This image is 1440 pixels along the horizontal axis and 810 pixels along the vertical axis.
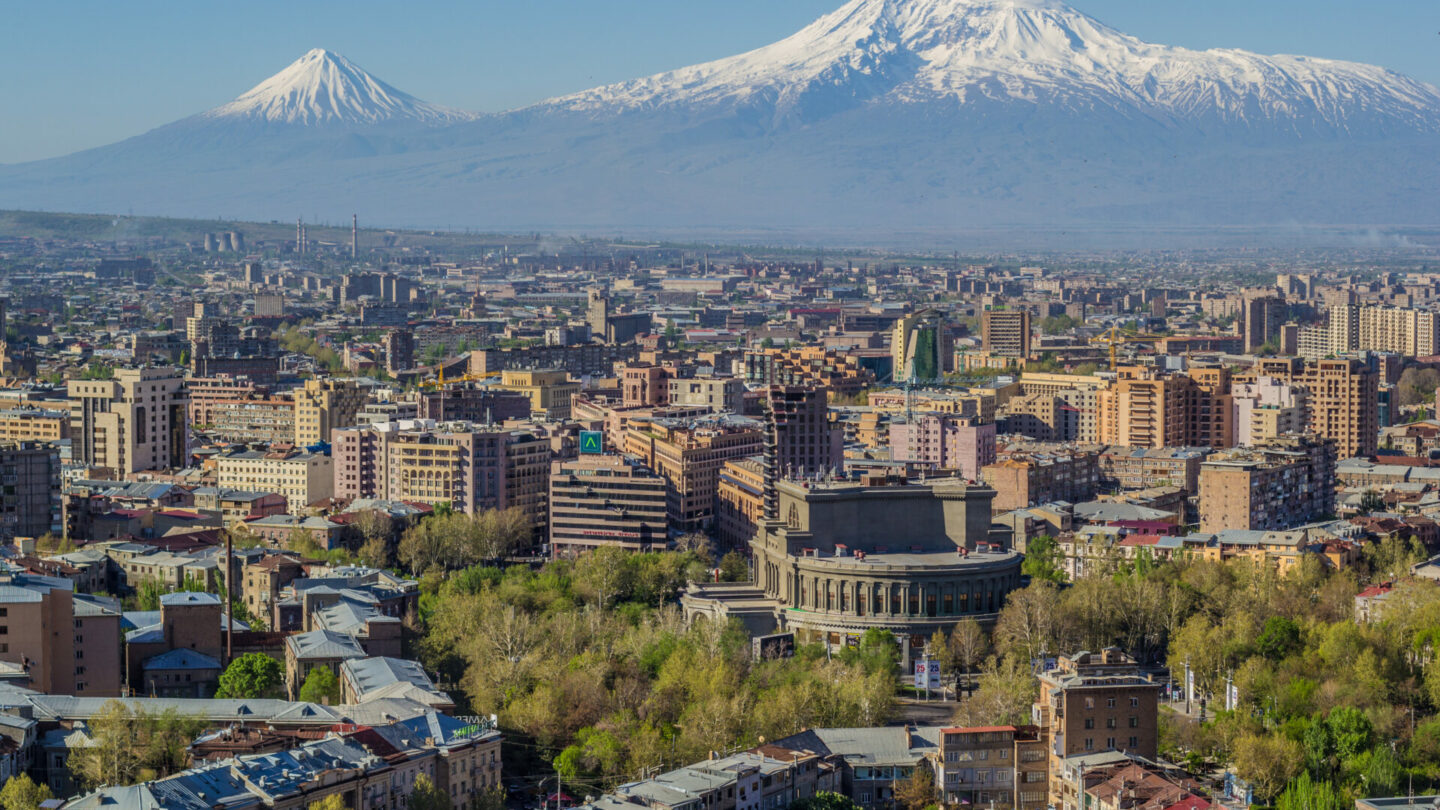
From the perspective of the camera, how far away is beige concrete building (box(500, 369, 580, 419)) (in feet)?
342

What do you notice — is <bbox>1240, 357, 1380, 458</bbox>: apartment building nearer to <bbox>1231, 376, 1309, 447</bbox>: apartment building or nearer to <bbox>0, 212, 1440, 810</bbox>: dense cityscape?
<bbox>0, 212, 1440, 810</bbox>: dense cityscape

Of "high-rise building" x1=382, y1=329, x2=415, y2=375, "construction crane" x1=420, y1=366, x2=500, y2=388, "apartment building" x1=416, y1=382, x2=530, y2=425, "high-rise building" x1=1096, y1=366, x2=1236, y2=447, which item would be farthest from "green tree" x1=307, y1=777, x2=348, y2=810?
"high-rise building" x1=382, y1=329, x2=415, y2=375

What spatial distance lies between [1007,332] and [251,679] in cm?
9948

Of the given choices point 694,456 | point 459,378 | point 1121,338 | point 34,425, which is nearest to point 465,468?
point 694,456

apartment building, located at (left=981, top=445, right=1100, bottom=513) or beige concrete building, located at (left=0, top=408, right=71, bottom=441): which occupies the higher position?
beige concrete building, located at (left=0, top=408, right=71, bottom=441)

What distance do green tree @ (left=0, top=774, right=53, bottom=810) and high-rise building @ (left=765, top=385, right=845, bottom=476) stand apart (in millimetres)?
33815

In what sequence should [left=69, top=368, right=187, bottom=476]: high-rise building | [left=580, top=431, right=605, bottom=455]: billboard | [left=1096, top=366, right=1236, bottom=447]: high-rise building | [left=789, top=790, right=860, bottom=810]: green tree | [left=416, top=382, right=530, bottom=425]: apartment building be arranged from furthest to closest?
[left=1096, top=366, right=1236, bottom=447]: high-rise building → [left=416, top=382, right=530, bottom=425]: apartment building → [left=69, top=368, right=187, bottom=476]: high-rise building → [left=580, top=431, right=605, bottom=455]: billboard → [left=789, top=790, right=860, bottom=810]: green tree

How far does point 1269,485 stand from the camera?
72.4 metres

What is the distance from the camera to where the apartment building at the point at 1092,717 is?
3838 centimetres

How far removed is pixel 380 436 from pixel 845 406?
103 ft

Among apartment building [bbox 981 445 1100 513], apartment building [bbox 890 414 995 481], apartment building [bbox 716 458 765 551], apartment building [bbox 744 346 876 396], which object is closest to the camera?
apartment building [bbox 716 458 765 551]

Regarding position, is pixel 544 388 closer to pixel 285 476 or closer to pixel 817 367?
pixel 817 367

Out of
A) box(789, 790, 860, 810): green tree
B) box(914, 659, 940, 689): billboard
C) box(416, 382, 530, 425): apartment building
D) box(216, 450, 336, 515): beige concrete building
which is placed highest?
box(416, 382, 530, 425): apartment building

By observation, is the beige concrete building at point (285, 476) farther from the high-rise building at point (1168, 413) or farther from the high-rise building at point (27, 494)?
the high-rise building at point (1168, 413)
